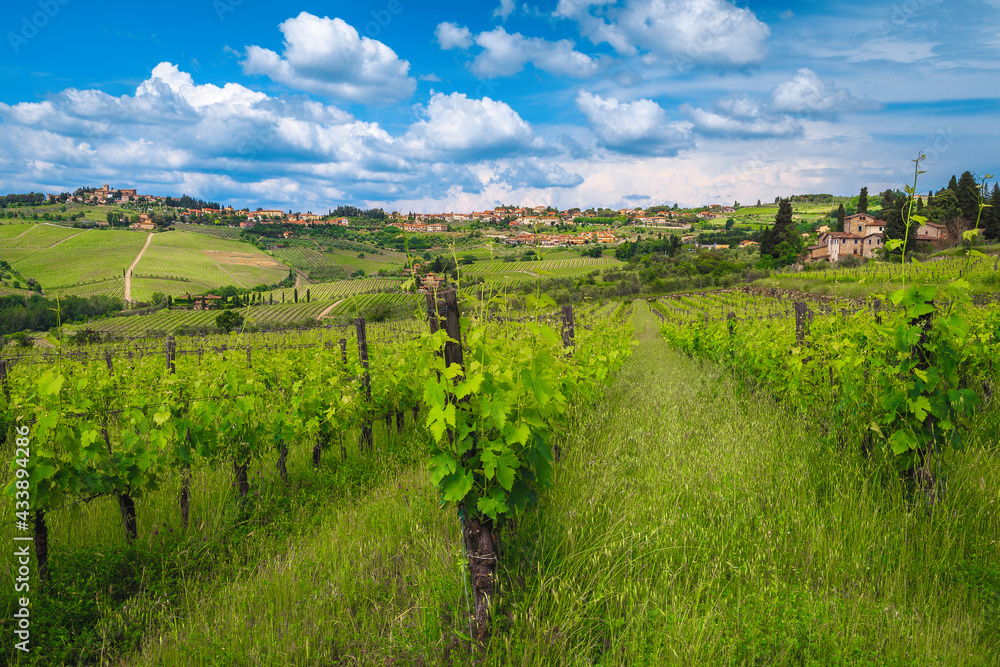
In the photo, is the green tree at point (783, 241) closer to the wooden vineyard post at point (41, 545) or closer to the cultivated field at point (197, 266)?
the wooden vineyard post at point (41, 545)

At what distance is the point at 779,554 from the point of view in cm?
271

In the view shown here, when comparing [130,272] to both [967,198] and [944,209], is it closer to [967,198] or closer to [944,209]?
[944,209]

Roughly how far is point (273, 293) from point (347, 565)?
79.5 meters

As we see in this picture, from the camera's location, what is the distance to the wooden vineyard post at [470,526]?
2.47 m

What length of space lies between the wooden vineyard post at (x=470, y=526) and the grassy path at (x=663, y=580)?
0.11 m

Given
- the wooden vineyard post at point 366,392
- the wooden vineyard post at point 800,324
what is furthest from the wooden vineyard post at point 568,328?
the wooden vineyard post at point 800,324

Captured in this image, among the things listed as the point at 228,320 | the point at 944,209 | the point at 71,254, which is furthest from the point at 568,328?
the point at 71,254

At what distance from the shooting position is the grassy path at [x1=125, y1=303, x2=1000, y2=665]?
7.10 feet

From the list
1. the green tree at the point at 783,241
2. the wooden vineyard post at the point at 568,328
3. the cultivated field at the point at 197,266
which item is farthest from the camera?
the cultivated field at the point at 197,266

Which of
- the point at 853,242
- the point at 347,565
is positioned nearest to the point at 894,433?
the point at 347,565

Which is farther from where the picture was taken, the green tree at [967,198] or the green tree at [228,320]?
the green tree at [228,320]

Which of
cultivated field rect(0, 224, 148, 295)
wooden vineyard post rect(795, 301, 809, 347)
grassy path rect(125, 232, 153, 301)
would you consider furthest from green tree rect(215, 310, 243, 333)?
wooden vineyard post rect(795, 301, 809, 347)

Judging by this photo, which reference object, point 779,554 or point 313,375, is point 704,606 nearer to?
point 779,554

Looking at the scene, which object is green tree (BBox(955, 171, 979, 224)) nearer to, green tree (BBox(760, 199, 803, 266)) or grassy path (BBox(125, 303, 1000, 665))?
green tree (BBox(760, 199, 803, 266))
